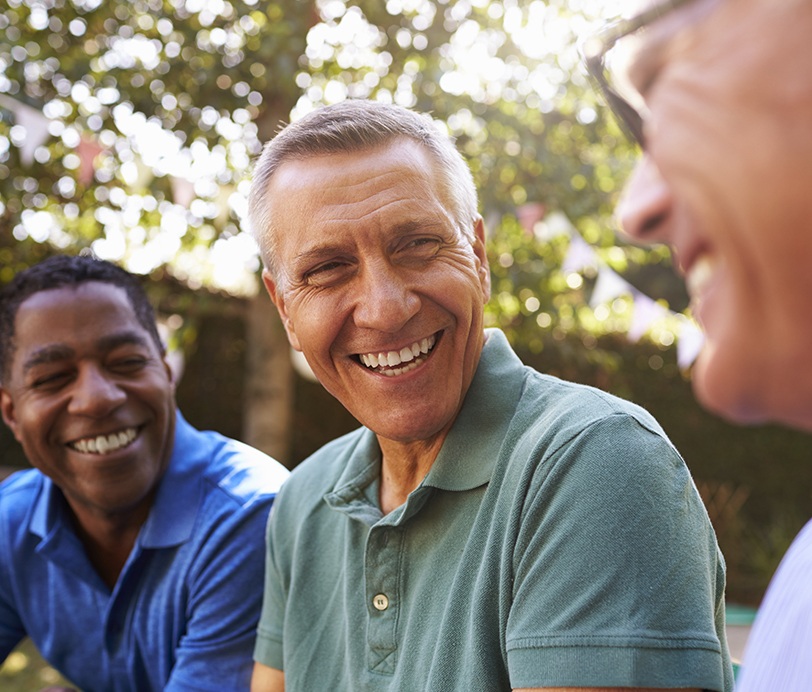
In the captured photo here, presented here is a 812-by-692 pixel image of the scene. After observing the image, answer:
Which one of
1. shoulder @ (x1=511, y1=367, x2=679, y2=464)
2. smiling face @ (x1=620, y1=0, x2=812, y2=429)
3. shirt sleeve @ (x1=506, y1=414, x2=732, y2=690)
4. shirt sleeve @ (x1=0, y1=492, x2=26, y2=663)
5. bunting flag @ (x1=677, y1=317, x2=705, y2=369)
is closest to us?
smiling face @ (x1=620, y1=0, x2=812, y2=429)

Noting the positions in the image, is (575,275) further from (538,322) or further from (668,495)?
(668,495)

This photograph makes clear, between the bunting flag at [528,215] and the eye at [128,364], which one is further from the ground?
the eye at [128,364]

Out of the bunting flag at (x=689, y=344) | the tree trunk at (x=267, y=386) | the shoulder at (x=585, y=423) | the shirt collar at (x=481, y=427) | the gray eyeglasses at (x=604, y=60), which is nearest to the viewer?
the gray eyeglasses at (x=604, y=60)

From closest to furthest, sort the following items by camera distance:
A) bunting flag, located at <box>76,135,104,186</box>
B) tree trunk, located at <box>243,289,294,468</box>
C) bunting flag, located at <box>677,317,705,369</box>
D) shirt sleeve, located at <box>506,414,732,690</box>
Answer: shirt sleeve, located at <box>506,414,732,690</box>
bunting flag, located at <box>76,135,104,186</box>
bunting flag, located at <box>677,317,705,369</box>
tree trunk, located at <box>243,289,294,468</box>

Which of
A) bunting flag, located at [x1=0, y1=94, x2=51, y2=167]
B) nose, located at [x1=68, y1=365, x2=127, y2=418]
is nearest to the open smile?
nose, located at [x1=68, y1=365, x2=127, y2=418]

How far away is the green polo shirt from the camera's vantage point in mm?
1253

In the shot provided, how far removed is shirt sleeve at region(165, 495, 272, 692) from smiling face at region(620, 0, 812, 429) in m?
1.81

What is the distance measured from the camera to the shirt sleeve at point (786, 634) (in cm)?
67

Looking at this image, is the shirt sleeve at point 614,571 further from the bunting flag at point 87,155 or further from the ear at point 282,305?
the bunting flag at point 87,155

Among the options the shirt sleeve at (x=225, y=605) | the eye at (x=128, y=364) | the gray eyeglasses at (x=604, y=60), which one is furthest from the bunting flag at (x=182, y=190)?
the gray eyeglasses at (x=604, y=60)

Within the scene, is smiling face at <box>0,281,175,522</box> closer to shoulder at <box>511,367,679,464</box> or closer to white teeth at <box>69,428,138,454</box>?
white teeth at <box>69,428,138,454</box>

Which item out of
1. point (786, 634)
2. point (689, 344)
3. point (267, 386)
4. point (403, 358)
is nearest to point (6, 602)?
point (403, 358)

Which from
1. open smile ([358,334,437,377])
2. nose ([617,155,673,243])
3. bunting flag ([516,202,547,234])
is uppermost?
nose ([617,155,673,243])

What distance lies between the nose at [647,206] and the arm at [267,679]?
5.25ft
